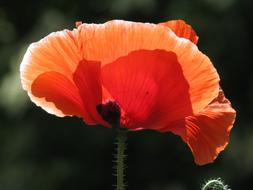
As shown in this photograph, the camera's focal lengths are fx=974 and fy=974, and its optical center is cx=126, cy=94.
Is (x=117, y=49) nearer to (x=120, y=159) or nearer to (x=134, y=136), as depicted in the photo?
(x=120, y=159)

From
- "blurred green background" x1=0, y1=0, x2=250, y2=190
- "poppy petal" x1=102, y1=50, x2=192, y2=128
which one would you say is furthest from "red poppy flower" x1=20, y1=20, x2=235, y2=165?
"blurred green background" x1=0, y1=0, x2=250, y2=190

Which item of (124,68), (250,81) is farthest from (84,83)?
(250,81)

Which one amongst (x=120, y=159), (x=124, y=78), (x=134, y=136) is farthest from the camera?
(x=134, y=136)

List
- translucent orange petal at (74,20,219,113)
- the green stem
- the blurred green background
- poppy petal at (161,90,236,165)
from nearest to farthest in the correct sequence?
the green stem, translucent orange petal at (74,20,219,113), poppy petal at (161,90,236,165), the blurred green background

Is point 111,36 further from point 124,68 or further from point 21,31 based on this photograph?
point 21,31

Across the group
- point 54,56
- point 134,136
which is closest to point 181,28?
point 54,56

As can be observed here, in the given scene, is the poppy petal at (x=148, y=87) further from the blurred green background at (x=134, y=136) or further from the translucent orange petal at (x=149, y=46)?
the blurred green background at (x=134, y=136)

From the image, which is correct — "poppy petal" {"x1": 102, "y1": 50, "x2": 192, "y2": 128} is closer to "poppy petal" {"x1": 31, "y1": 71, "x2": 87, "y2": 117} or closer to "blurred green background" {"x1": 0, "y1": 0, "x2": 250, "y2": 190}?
"poppy petal" {"x1": 31, "y1": 71, "x2": 87, "y2": 117}
